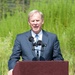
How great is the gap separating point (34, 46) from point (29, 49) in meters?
0.22

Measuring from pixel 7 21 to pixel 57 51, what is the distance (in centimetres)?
380

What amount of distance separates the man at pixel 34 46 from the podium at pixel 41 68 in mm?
270

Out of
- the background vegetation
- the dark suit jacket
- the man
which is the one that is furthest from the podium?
the background vegetation

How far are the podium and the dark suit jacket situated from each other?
0.40 metres

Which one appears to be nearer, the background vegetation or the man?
the man

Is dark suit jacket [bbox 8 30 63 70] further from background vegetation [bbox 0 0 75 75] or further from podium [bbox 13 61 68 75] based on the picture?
background vegetation [bbox 0 0 75 75]

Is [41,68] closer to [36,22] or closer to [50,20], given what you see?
[36,22]

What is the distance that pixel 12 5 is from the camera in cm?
800

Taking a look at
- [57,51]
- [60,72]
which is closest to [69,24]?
[57,51]

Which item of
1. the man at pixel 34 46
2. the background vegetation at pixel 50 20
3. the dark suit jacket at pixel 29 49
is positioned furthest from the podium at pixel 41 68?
the background vegetation at pixel 50 20

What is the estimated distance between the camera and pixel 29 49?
3592 millimetres

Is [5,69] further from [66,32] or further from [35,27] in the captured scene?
[35,27]

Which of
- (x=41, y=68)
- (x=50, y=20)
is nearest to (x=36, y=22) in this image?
(x=41, y=68)

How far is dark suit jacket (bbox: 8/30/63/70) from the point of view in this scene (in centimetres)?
357
